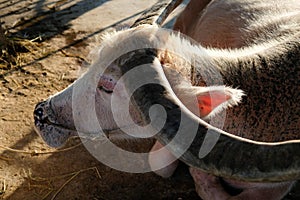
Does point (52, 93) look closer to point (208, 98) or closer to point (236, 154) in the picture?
point (208, 98)

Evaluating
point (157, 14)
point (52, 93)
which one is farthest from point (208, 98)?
point (52, 93)

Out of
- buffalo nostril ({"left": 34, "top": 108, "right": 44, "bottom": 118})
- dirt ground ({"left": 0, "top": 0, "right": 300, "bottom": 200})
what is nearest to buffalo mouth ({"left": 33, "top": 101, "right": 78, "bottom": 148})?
buffalo nostril ({"left": 34, "top": 108, "right": 44, "bottom": 118})

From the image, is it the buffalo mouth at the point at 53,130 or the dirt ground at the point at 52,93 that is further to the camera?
the dirt ground at the point at 52,93

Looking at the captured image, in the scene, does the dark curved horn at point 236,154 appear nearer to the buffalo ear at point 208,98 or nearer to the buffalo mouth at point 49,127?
the buffalo ear at point 208,98

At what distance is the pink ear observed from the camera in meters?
2.38

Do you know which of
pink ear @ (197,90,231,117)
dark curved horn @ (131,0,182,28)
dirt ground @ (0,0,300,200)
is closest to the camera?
pink ear @ (197,90,231,117)

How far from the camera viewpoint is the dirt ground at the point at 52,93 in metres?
3.84

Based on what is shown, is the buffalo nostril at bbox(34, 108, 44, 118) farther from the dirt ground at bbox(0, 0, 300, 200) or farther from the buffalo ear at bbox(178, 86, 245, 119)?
the buffalo ear at bbox(178, 86, 245, 119)

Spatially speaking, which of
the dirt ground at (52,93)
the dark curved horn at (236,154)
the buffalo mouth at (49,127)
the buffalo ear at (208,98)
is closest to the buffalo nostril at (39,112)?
the buffalo mouth at (49,127)

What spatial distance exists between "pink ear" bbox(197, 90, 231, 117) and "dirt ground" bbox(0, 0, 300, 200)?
3.70 feet

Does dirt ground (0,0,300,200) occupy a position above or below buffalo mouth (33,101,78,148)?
below

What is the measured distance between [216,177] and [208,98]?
55.2 inches

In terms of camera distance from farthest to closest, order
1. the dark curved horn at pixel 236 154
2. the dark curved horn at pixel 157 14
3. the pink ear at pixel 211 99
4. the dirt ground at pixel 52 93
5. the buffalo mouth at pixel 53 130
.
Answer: the dirt ground at pixel 52 93
the buffalo mouth at pixel 53 130
the dark curved horn at pixel 157 14
the pink ear at pixel 211 99
the dark curved horn at pixel 236 154

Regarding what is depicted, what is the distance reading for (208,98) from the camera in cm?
241
